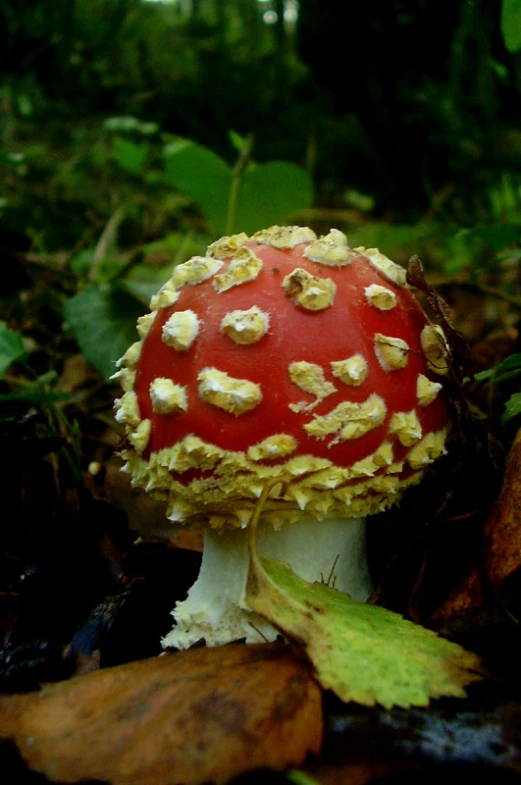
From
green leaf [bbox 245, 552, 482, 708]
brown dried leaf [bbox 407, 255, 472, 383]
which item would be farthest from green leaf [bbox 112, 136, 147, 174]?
green leaf [bbox 245, 552, 482, 708]

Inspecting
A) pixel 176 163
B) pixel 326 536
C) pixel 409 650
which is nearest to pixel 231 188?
pixel 176 163

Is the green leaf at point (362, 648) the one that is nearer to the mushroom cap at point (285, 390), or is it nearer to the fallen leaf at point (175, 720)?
the fallen leaf at point (175, 720)

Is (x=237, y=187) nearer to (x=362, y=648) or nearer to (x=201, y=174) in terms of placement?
(x=201, y=174)

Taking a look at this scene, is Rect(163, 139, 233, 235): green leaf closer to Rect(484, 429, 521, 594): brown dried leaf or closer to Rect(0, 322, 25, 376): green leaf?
Rect(0, 322, 25, 376): green leaf

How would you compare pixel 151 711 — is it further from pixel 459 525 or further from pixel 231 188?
pixel 231 188

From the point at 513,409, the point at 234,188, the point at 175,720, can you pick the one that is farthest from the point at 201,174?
the point at 175,720

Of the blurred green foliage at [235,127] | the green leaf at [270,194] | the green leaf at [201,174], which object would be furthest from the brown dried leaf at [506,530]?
the green leaf at [201,174]
